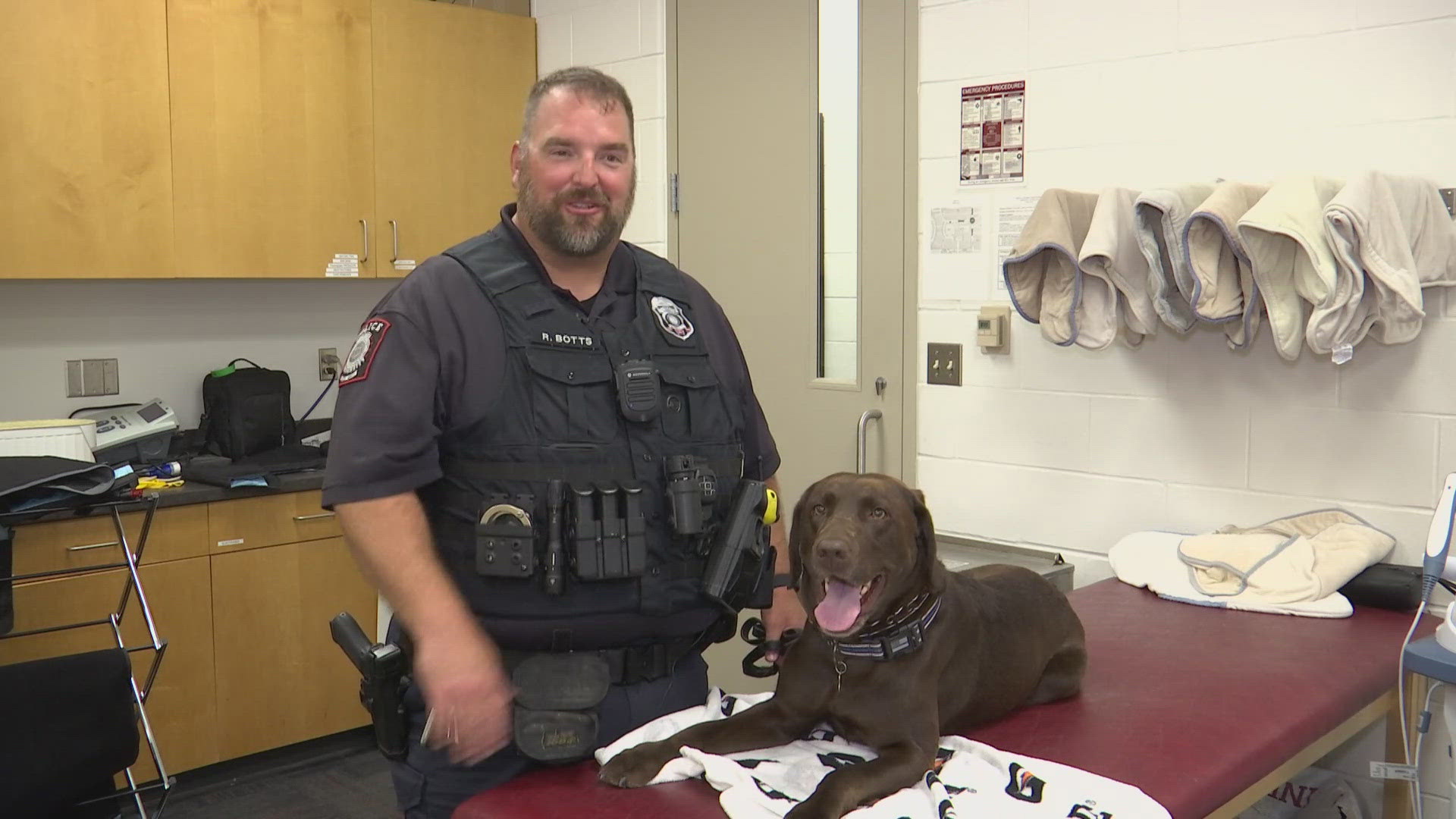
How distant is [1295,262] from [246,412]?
306cm

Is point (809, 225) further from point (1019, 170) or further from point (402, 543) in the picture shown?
point (402, 543)

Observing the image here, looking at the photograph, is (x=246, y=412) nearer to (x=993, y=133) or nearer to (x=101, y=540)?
(x=101, y=540)

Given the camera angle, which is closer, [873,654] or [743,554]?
[873,654]

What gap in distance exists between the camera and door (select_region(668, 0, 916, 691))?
3.51 meters

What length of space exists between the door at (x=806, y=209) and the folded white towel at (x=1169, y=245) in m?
0.85

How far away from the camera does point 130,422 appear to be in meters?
3.84

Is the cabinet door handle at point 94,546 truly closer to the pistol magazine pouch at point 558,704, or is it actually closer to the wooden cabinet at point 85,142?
the wooden cabinet at point 85,142

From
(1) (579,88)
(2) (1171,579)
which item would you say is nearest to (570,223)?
(1) (579,88)

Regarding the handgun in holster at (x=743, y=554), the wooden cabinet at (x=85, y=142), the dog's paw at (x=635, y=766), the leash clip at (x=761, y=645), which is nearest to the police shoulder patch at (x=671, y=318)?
the handgun in holster at (x=743, y=554)

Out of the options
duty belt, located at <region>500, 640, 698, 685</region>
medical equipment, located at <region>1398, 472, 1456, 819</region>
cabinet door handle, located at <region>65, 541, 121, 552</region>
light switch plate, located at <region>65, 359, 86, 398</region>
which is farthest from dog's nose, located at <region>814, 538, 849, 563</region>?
light switch plate, located at <region>65, 359, 86, 398</region>

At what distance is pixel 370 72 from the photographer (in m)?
4.06

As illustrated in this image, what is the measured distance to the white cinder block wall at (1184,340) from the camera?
2.63 metres

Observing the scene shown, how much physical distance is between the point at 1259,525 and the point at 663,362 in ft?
5.14

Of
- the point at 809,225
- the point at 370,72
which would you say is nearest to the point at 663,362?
the point at 809,225
